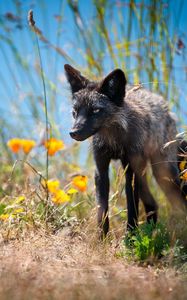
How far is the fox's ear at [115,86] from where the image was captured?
6.07 metres

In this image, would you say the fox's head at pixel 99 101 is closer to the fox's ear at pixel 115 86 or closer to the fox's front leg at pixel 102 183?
the fox's ear at pixel 115 86

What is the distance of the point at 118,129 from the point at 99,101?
442 mm

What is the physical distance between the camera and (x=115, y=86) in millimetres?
6191

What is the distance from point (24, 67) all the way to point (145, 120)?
3.22 meters

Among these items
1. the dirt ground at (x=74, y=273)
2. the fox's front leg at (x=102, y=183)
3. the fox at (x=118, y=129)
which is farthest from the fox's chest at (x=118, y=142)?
the dirt ground at (x=74, y=273)

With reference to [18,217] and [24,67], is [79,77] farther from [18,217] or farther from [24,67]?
[24,67]

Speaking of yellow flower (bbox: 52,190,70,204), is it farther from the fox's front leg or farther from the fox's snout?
the fox's snout

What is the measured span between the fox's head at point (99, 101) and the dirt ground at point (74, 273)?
3.88 feet

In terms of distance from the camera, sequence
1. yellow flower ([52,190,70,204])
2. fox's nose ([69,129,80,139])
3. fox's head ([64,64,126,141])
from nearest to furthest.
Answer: fox's nose ([69,129,80,139]) < fox's head ([64,64,126,141]) < yellow flower ([52,190,70,204])

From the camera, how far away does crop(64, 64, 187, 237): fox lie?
242 inches

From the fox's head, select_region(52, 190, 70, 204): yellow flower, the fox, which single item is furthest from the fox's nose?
select_region(52, 190, 70, 204): yellow flower

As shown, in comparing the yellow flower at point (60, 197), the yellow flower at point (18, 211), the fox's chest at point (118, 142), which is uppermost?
the fox's chest at point (118, 142)

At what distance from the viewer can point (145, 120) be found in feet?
21.5

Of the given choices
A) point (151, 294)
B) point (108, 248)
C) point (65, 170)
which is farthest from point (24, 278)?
point (65, 170)
